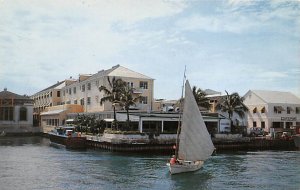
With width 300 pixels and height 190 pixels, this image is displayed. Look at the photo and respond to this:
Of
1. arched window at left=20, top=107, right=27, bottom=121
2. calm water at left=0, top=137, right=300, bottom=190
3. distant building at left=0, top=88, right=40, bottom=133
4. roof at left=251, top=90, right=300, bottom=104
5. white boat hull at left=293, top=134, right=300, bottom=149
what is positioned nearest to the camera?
calm water at left=0, top=137, right=300, bottom=190

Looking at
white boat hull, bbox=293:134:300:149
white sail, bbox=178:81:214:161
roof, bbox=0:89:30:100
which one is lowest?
white boat hull, bbox=293:134:300:149

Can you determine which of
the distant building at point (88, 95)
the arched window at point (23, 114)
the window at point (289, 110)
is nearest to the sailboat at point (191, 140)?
the distant building at point (88, 95)

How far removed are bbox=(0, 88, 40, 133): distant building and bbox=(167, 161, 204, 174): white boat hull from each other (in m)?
69.6

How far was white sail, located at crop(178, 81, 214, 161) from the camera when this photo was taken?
40.3 m

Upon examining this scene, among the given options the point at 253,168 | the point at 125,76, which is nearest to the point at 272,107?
the point at 125,76

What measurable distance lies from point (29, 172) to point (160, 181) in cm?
1293

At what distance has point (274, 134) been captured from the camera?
2825 inches

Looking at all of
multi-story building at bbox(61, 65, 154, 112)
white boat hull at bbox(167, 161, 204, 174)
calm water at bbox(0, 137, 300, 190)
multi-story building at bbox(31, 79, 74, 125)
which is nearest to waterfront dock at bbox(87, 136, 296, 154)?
calm water at bbox(0, 137, 300, 190)

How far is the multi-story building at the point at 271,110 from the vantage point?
84000 mm

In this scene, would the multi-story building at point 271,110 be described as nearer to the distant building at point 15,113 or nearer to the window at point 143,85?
the window at point 143,85

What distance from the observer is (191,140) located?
40406 millimetres

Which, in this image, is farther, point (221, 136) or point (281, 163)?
point (221, 136)

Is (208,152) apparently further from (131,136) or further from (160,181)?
(131,136)

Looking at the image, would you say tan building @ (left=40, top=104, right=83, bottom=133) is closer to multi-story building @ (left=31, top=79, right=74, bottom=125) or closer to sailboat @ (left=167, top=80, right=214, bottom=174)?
multi-story building @ (left=31, top=79, right=74, bottom=125)
